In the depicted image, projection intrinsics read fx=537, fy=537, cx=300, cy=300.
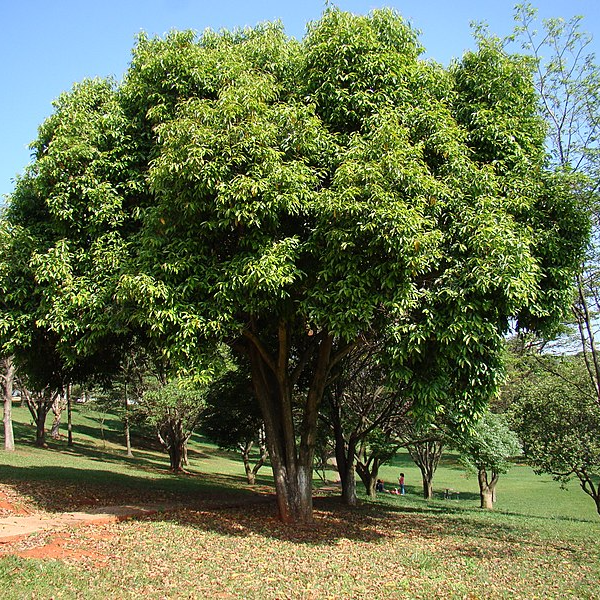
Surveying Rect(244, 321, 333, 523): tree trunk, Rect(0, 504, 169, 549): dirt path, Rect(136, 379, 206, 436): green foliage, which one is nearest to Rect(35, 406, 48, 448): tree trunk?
Rect(136, 379, 206, 436): green foliage

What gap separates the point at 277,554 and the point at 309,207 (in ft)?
20.6

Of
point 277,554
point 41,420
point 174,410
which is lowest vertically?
point 277,554

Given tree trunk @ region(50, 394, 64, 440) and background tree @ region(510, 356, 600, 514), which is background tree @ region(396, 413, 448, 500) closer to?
background tree @ region(510, 356, 600, 514)

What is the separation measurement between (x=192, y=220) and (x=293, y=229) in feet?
6.62

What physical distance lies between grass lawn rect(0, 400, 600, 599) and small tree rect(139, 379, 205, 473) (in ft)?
21.8

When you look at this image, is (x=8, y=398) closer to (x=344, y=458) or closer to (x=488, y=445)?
(x=344, y=458)

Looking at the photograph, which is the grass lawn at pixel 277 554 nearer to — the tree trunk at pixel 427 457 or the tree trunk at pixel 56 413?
the tree trunk at pixel 427 457

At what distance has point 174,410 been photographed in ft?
86.0

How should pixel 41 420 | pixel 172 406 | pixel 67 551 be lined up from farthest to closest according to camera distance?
pixel 41 420 → pixel 172 406 → pixel 67 551

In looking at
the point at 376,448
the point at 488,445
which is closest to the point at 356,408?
the point at 376,448

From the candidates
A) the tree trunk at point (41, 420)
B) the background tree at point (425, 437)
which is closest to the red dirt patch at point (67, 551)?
the background tree at point (425, 437)

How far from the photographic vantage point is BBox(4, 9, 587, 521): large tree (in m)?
9.23

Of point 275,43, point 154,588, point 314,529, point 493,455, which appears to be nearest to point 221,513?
point 314,529

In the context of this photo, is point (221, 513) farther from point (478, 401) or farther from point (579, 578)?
point (579, 578)
